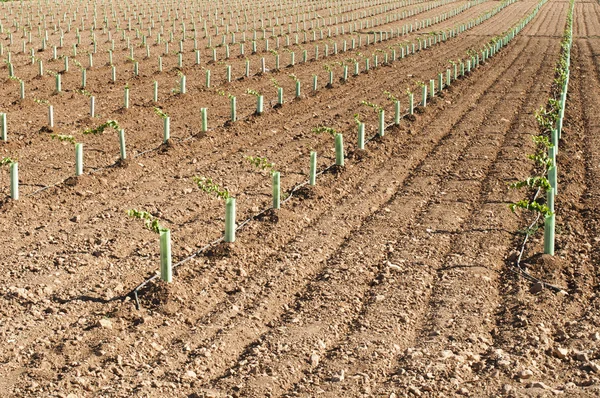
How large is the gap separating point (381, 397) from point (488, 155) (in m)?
8.10

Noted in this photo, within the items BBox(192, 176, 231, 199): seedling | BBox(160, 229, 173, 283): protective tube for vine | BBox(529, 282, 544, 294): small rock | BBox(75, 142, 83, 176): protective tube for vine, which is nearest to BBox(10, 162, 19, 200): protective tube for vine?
BBox(75, 142, 83, 176): protective tube for vine

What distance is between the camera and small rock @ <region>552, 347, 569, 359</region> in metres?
6.38

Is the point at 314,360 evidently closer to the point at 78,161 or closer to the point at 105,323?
the point at 105,323

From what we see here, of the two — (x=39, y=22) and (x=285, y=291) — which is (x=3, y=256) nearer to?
(x=285, y=291)

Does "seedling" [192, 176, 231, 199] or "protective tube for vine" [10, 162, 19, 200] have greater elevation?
"seedling" [192, 176, 231, 199]

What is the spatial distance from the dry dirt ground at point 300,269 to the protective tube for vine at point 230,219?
0.70 ft

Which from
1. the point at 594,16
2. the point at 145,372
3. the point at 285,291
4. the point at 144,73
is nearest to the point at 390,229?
the point at 285,291

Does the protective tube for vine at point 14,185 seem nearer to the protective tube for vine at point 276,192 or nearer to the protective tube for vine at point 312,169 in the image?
the protective tube for vine at point 276,192

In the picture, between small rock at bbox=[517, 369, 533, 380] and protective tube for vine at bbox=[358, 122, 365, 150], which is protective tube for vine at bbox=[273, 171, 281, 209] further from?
small rock at bbox=[517, 369, 533, 380]

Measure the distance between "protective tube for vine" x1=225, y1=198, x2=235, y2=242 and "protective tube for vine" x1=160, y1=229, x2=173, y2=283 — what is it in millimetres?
1042

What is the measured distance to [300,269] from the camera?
8.19m

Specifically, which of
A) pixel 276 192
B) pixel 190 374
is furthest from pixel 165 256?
pixel 276 192

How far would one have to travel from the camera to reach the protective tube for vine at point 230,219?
841cm

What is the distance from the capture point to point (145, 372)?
607 cm
